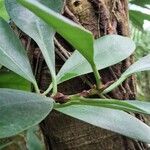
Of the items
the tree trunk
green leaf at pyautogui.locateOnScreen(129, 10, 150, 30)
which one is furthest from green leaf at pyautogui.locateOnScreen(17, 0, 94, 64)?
green leaf at pyautogui.locateOnScreen(129, 10, 150, 30)

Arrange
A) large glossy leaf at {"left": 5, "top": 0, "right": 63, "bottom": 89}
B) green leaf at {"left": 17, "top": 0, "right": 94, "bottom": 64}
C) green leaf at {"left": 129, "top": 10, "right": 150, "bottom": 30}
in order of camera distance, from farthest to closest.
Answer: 1. green leaf at {"left": 129, "top": 10, "right": 150, "bottom": 30}
2. large glossy leaf at {"left": 5, "top": 0, "right": 63, "bottom": 89}
3. green leaf at {"left": 17, "top": 0, "right": 94, "bottom": 64}

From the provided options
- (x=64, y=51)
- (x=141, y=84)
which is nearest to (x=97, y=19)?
(x=64, y=51)

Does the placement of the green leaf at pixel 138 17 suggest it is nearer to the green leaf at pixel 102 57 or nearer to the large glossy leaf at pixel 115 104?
the green leaf at pixel 102 57

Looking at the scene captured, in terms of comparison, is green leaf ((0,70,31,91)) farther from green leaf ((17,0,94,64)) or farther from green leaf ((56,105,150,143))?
green leaf ((17,0,94,64))

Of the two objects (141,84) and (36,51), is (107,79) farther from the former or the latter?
(141,84)

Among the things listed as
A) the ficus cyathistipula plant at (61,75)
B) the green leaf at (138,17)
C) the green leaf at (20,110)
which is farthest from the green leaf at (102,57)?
the green leaf at (138,17)

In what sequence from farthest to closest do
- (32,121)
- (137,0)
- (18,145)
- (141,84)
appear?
(141,84)
(137,0)
(18,145)
(32,121)
